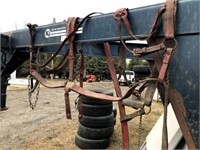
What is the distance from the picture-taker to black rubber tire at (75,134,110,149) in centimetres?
508

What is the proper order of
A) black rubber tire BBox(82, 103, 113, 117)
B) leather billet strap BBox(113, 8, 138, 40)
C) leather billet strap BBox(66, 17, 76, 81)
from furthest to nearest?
black rubber tire BBox(82, 103, 113, 117), leather billet strap BBox(66, 17, 76, 81), leather billet strap BBox(113, 8, 138, 40)

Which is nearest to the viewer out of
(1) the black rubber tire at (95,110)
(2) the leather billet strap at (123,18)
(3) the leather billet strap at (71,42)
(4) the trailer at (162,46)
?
(4) the trailer at (162,46)

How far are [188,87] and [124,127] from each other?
2.15 ft

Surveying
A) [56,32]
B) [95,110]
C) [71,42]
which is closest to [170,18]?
[71,42]

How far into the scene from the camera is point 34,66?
107 inches

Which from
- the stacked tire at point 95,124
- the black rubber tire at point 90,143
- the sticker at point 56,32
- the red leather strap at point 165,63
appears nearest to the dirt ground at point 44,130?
the black rubber tire at point 90,143

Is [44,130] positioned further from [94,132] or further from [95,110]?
[95,110]

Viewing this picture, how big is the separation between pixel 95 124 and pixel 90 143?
1.21 feet

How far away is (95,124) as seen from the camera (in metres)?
5.00

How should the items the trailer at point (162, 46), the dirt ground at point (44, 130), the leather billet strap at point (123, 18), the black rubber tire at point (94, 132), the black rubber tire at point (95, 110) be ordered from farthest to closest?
the dirt ground at point (44, 130)
the black rubber tire at point (94, 132)
the black rubber tire at point (95, 110)
the leather billet strap at point (123, 18)
the trailer at point (162, 46)

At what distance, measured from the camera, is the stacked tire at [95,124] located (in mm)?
4945

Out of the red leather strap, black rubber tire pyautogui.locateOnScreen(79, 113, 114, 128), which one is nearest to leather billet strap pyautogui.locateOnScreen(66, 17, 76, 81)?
the red leather strap

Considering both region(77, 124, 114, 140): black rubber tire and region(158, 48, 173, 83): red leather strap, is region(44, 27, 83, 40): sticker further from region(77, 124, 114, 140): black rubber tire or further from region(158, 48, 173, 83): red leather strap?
region(77, 124, 114, 140): black rubber tire

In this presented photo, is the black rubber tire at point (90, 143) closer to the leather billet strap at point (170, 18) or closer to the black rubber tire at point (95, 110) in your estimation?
the black rubber tire at point (95, 110)
